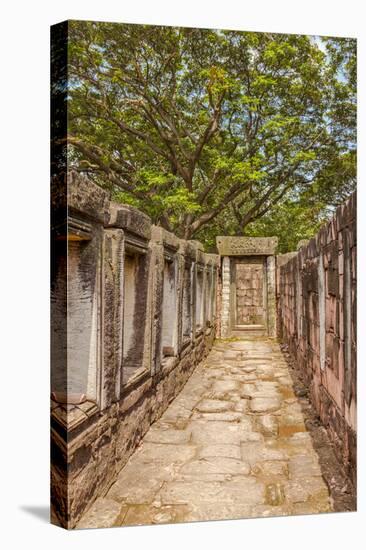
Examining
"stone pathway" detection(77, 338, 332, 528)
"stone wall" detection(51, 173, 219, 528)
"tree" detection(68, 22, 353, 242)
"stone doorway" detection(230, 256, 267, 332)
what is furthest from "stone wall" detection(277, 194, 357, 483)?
"stone wall" detection(51, 173, 219, 528)

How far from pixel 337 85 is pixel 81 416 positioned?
3.11 m

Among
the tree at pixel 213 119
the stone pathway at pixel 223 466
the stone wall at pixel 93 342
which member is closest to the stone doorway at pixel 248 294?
the stone pathway at pixel 223 466

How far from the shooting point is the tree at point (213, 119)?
3775mm

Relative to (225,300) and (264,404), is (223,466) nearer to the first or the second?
(264,404)

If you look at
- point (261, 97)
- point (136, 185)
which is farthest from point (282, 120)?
point (136, 185)

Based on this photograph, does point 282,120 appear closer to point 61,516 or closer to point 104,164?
point 104,164

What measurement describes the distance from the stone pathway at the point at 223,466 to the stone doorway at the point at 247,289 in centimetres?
124

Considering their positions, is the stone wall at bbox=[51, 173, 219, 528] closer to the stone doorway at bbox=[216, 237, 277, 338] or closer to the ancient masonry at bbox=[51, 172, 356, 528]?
the ancient masonry at bbox=[51, 172, 356, 528]

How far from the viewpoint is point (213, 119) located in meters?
3.97

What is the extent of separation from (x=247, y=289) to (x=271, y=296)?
0.66 meters

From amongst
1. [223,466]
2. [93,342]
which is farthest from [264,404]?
[93,342]

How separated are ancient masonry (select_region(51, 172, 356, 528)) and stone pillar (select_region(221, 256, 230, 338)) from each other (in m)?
0.47

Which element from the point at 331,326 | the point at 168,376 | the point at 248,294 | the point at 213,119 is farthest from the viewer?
the point at 248,294

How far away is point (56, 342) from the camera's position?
3.20 meters
